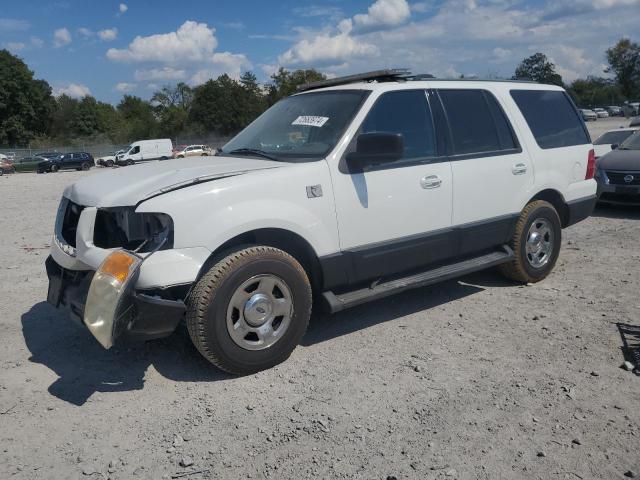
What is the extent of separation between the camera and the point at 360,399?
3.55 metres

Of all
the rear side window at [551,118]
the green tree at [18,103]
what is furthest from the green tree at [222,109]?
the rear side window at [551,118]

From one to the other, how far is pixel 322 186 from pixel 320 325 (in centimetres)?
139

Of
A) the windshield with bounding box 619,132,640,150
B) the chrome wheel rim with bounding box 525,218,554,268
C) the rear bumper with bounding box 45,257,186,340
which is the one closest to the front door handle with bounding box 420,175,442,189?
the chrome wheel rim with bounding box 525,218,554,268

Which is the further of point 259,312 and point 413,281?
point 413,281

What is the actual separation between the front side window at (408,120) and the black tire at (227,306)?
134 cm

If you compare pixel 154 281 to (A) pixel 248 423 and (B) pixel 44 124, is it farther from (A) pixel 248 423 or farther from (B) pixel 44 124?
(B) pixel 44 124

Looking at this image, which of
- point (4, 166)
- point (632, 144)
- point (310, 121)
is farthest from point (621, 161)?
point (4, 166)

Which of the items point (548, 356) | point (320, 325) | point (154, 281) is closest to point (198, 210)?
point (154, 281)

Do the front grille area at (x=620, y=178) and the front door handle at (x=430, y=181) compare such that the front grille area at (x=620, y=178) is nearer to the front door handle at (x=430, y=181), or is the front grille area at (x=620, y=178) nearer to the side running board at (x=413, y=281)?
the side running board at (x=413, y=281)

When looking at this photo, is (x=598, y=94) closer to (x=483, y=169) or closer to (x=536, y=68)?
(x=536, y=68)

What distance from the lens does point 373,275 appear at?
4.43 meters

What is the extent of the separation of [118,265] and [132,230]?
0.37m

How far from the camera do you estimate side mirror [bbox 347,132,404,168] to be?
13.5ft

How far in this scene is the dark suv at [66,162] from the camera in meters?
41.9
